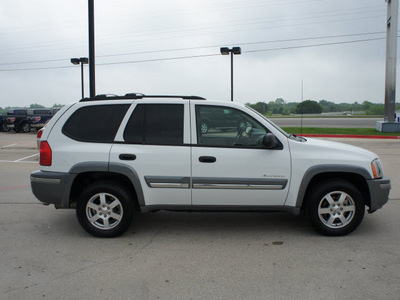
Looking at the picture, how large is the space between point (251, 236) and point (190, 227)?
2.89ft

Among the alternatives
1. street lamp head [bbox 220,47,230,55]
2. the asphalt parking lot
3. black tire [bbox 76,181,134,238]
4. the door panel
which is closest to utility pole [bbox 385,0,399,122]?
street lamp head [bbox 220,47,230,55]

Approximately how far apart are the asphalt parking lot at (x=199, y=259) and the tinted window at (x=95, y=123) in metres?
1.29

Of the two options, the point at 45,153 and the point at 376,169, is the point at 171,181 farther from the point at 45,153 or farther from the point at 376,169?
the point at 376,169

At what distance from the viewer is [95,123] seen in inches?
191

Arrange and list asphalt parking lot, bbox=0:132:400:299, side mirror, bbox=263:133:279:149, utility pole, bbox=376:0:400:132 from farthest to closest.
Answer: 1. utility pole, bbox=376:0:400:132
2. side mirror, bbox=263:133:279:149
3. asphalt parking lot, bbox=0:132:400:299

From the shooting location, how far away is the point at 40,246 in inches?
179

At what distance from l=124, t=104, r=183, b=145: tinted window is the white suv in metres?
0.01

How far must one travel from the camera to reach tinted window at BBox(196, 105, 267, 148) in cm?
469

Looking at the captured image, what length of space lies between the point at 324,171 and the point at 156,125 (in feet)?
6.97

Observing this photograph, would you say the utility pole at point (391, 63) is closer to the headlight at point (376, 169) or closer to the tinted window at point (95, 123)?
the headlight at point (376, 169)

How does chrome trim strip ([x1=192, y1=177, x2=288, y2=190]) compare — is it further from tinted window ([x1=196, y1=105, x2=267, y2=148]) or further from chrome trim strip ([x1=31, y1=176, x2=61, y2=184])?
chrome trim strip ([x1=31, y1=176, x2=61, y2=184])

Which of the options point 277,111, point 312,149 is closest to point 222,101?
point 312,149

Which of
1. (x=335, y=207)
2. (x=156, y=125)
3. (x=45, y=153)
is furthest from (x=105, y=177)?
(x=335, y=207)

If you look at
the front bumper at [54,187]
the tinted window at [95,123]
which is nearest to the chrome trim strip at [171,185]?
the tinted window at [95,123]
